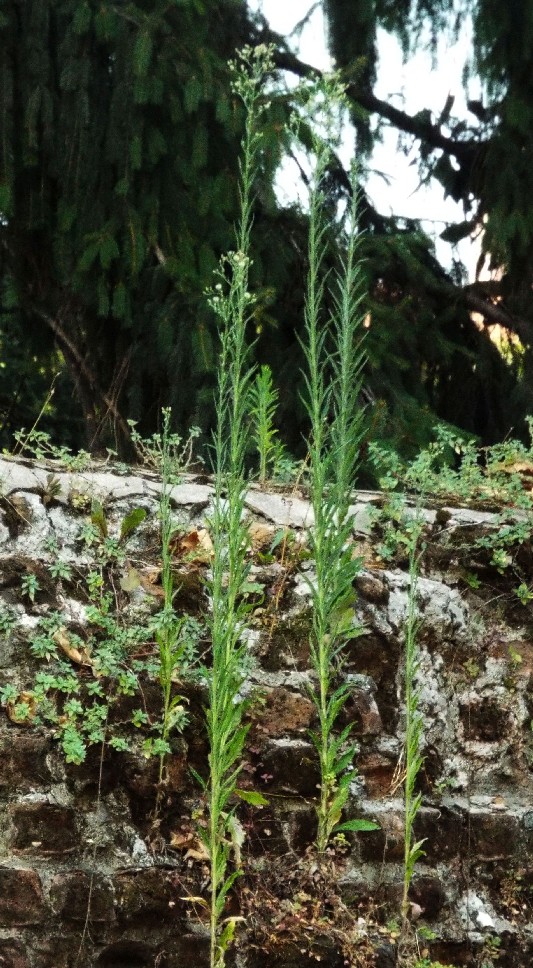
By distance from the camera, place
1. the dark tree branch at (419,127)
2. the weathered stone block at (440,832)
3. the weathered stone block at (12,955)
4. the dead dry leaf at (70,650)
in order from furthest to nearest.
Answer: the dark tree branch at (419,127)
the weathered stone block at (440,832)
the dead dry leaf at (70,650)
the weathered stone block at (12,955)

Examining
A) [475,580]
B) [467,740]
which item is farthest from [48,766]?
[475,580]

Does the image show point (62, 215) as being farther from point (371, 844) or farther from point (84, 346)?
point (371, 844)

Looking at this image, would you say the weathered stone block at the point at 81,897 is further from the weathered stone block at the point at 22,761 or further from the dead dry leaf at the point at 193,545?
the dead dry leaf at the point at 193,545

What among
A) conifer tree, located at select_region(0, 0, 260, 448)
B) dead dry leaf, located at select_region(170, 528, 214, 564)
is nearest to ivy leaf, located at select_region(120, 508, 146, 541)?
dead dry leaf, located at select_region(170, 528, 214, 564)

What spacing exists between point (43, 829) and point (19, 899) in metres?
0.16

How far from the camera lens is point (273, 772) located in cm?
250

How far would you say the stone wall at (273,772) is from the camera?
88.7 inches

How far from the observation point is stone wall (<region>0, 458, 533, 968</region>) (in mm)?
2252

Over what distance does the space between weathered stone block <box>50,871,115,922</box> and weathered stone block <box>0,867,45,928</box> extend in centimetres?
4

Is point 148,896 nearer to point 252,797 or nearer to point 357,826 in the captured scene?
point 252,797

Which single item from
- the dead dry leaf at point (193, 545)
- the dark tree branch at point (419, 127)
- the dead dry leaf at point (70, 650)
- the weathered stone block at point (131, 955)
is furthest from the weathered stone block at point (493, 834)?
the dark tree branch at point (419, 127)

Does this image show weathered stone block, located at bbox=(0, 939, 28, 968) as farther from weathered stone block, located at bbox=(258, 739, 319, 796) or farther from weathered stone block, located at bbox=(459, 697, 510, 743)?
weathered stone block, located at bbox=(459, 697, 510, 743)

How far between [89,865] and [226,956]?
0.39 meters

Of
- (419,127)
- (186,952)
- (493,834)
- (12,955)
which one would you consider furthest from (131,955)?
(419,127)
